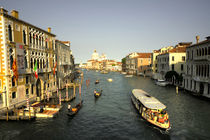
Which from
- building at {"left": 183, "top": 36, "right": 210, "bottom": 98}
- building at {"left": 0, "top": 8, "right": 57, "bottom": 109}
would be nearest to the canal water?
building at {"left": 0, "top": 8, "right": 57, "bottom": 109}

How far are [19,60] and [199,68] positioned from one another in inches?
1554

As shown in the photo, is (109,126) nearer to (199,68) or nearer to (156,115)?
(156,115)

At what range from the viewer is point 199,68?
118 feet

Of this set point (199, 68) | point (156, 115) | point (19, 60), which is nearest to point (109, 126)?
point (156, 115)

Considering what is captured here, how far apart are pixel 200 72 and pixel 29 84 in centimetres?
3850

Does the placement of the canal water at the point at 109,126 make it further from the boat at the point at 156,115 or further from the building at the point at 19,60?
the building at the point at 19,60

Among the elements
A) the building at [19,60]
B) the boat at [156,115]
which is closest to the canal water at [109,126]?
the boat at [156,115]

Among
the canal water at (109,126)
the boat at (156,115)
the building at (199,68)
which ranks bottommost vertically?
the canal water at (109,126)

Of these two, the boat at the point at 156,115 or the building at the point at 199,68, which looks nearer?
the boat at the point at 156,115

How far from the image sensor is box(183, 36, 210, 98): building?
32.8 meters

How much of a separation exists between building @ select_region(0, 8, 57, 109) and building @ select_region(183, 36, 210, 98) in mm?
35936

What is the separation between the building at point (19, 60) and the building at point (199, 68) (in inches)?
1415

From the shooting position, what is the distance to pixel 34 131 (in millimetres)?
19906

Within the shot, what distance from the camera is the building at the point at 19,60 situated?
23.5 meters
